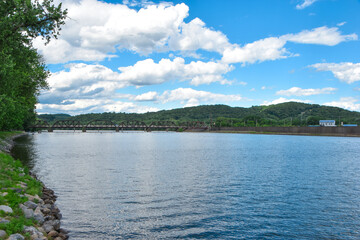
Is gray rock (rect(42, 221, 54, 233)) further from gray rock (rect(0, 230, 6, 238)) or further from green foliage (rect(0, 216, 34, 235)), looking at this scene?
gray rock (rect(0, 230, 6, 238))

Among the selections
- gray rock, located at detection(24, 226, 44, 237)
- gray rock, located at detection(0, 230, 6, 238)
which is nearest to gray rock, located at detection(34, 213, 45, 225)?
gray rock, located at detection(24, 226, 44, 237)

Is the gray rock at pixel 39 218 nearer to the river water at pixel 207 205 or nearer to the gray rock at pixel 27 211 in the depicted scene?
the gray rock at pixel 27 211

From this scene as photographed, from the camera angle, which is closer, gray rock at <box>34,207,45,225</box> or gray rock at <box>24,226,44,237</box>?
gray rock at <box>24,226,44,237</box>

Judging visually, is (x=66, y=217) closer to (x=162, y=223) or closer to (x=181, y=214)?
(x=162, y=223)

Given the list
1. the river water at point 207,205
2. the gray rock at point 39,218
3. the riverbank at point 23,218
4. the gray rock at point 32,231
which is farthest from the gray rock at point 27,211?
the river water at point 207,205

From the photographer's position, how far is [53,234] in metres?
16.2

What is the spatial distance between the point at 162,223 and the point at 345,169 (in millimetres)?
38208

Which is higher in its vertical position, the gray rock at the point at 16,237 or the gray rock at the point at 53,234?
the gray rock at the point at 16,237

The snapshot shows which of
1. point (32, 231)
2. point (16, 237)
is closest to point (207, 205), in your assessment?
point (32, 231)

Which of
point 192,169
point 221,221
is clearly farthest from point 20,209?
point 192,169

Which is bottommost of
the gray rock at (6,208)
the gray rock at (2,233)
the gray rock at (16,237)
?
the gray rock at (16,237)

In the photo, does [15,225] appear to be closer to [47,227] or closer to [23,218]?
[23,218]

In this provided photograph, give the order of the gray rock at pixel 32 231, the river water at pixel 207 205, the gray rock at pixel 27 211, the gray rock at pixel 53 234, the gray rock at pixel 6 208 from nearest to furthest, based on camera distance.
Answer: the gray rock at pixel 32 231, the gray rock at pixel 6 208, the gray rock at pixel 53 234, the gray rock at pixel 27 211, the river water at pixel 207 205

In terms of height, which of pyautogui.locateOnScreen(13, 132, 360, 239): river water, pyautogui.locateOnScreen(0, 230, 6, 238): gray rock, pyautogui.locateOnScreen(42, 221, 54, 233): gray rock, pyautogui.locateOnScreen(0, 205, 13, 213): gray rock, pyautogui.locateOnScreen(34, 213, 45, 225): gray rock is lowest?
pyautogui.locateOnScreen(13, 132, 360, 239): river water
